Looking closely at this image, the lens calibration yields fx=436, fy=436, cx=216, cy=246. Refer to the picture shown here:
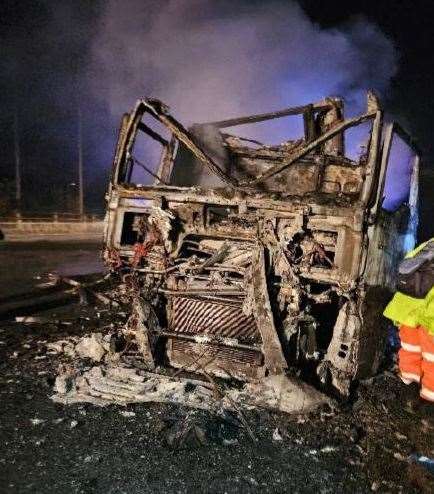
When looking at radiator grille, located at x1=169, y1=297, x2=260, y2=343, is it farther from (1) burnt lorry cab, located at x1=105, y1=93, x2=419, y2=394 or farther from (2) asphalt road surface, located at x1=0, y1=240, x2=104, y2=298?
(2) asphalt road surface, located at x1=0, y1=240, x2=104, y2=298

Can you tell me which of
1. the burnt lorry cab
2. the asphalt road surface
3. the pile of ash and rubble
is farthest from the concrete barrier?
the burnt lorry cab

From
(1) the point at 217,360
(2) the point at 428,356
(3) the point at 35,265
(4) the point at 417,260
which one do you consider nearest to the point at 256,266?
(1) the point at 217,360

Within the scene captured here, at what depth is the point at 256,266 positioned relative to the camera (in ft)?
11.2

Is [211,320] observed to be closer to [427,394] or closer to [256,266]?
[256,266]

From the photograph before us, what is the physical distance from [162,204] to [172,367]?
1.40m

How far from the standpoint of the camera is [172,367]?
3.74 meters

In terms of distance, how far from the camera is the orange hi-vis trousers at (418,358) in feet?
10.5

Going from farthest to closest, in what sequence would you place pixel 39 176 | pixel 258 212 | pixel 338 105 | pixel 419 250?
1. pixel 39 176
2. pixel 338 105
3. pixel 258 212
4. pixel 419 250

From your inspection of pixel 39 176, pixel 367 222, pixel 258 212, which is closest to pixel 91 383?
pixel 258 212

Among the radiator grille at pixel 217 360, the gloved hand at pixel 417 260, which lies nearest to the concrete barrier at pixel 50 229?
the radiator grille at pixel 217 360

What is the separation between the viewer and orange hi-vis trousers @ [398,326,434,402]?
3.19m

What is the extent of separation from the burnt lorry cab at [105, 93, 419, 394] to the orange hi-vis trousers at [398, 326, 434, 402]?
0.28 m

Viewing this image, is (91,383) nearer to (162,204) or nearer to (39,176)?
(162,204)

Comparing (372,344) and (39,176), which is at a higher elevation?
(39,176)
